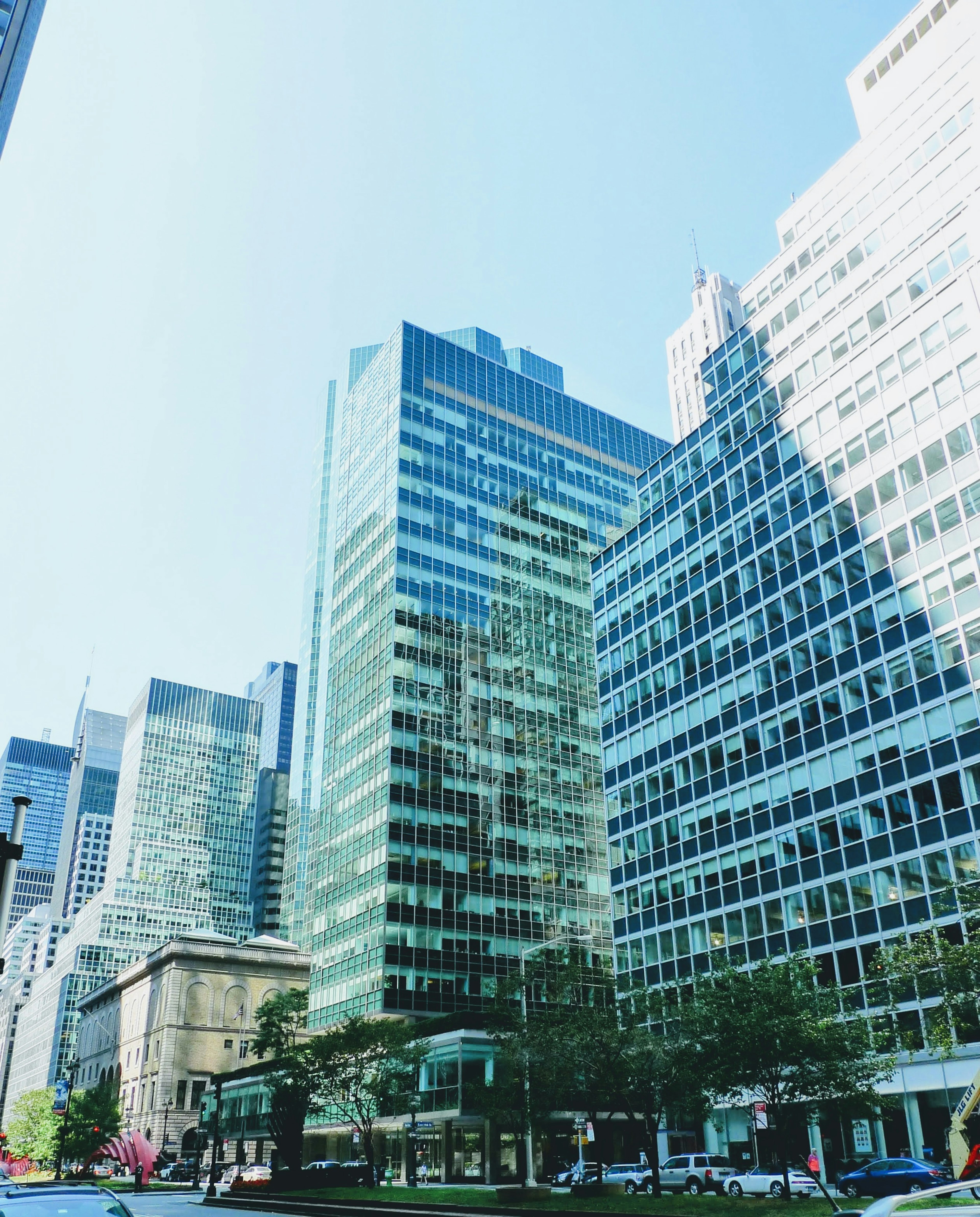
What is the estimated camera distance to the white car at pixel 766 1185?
42312mm

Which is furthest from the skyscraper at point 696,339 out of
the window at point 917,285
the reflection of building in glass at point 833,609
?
the window at point 917,285

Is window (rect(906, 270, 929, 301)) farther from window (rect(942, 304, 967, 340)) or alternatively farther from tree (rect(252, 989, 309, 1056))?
tree (rect(252, 989, 309, 1056))

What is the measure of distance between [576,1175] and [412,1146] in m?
22.1

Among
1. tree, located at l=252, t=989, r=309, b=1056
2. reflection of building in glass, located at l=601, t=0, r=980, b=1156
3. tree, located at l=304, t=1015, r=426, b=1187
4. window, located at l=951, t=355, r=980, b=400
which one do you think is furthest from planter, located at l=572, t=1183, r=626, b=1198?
tree, located at l=252, t=989, r=309, b=1056

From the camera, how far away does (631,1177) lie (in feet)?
162

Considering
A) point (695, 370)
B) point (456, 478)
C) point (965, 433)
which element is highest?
point (695, 370)

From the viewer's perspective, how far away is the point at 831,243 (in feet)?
226

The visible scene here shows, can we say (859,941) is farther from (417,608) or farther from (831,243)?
(417,608)

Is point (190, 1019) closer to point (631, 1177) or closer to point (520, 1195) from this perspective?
point (631, 1177)

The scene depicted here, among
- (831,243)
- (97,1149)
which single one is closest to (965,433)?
(831,243)

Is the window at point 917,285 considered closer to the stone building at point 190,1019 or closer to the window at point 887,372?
the window at point 887,372

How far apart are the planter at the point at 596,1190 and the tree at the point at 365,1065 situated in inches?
577

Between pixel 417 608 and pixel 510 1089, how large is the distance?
61460 mm

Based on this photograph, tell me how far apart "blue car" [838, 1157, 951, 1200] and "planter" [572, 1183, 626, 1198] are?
8.50m
